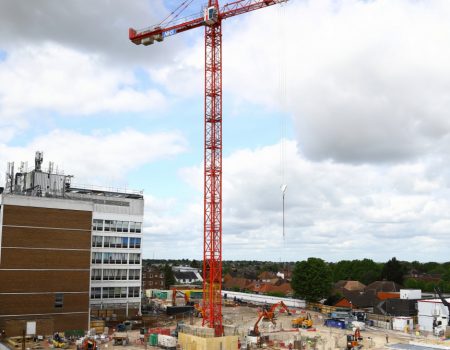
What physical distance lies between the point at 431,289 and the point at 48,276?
10313cm

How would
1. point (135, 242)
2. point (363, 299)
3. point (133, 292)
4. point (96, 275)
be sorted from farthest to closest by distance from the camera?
point (363, 299) → point (135, 242) → point (133, 292) → point (96, 275)

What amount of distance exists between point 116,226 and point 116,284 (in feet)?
32.0

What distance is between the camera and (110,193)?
87875 millimetres

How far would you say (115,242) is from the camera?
3302 inches

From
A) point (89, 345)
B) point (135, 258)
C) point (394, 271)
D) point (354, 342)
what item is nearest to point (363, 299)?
point (394, 271)

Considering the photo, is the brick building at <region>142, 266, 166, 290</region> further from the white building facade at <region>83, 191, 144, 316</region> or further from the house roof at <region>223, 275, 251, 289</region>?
the white building facade at <region>83, 191, 144, 316</region>

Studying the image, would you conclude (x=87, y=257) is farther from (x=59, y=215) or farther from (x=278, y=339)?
(x=278, y=339)

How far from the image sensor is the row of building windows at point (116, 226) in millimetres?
82375

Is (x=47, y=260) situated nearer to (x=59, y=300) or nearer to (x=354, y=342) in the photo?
(x=59, y=300)

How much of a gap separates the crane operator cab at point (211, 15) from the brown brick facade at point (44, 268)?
33.2m

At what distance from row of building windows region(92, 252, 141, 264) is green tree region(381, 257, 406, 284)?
272ft

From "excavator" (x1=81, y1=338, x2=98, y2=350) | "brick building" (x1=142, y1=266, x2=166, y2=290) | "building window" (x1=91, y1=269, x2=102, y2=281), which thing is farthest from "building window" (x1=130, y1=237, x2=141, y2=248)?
"brick building" (x1=142, y1=266, x2=166, y2=290)

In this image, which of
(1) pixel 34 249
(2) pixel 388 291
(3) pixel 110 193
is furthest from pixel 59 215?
(2) pixel 388 291

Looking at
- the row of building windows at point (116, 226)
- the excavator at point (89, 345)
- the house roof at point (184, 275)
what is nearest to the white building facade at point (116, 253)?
the row of building windows at point (116, 226)
